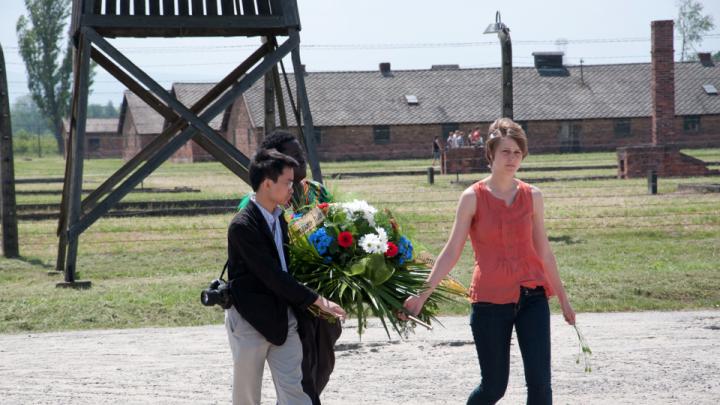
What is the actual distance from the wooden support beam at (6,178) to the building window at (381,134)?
44.2 metres

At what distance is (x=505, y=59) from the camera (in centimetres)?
1661

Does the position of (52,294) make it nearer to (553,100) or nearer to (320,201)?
(320,201)

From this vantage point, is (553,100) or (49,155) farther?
(49,155)

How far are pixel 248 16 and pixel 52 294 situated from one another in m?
3.91

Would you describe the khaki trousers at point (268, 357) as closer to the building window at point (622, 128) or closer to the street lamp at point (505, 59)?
the street lamp at point (505, 59)

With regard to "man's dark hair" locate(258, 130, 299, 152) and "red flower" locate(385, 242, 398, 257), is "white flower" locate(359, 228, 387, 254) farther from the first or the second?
"man's dark hair" locate(258, 130, 299, 152)

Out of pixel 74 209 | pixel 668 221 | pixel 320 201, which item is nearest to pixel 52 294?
pixel 74 209

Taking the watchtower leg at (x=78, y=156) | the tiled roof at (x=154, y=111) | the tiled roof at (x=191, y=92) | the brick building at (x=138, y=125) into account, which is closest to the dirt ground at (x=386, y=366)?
the watchtower leg at (x=78, y=156)

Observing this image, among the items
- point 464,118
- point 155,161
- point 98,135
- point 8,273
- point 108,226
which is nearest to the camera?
point 155,161

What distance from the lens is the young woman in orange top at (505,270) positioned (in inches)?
205

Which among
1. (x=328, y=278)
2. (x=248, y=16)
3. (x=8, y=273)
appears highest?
(x=248, y=16)

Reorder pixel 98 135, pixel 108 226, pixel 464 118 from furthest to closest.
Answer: pixel 98 135 < pixel 464 118 < pixel 108 226

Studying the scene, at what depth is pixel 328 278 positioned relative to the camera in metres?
5.33

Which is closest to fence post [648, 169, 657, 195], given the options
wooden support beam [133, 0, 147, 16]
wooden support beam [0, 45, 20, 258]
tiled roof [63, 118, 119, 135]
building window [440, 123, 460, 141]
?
wooden support beam [0, 45, 20, 258]
